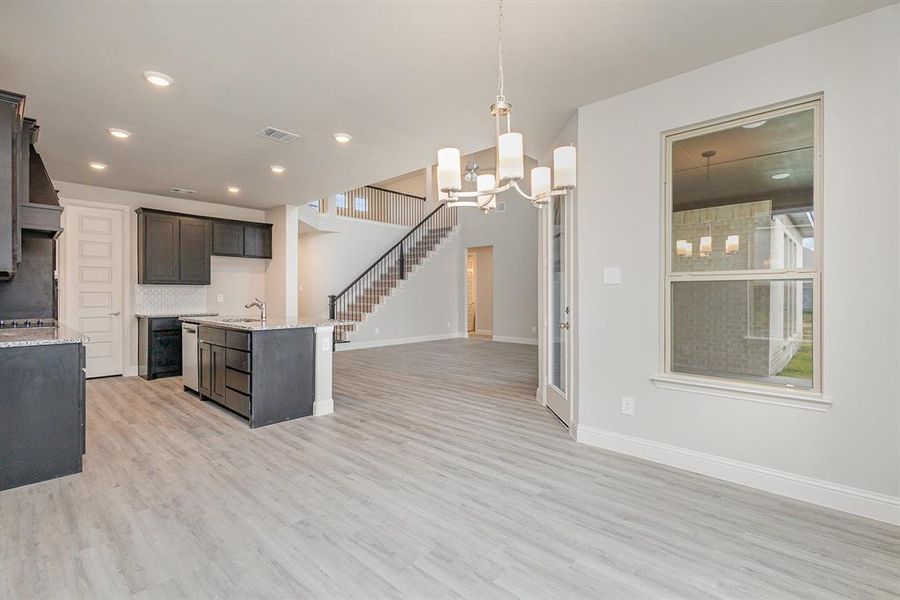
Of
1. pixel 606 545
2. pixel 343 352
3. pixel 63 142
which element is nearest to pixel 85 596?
pixel 606 545

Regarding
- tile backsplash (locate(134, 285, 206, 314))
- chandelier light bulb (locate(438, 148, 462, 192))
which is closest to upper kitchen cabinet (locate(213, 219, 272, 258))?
tile backsplash (locate(134, 285, 206, 314))

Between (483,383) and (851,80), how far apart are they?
446 centimetres

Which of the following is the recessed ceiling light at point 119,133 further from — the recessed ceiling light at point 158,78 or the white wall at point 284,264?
the white wall at point 284,264

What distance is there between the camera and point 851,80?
243cm

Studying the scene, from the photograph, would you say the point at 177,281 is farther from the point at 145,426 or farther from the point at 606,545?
the point at 606,545

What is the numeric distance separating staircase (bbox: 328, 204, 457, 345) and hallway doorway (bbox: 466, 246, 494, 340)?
63.6 inches

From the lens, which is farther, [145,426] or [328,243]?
[328,243]

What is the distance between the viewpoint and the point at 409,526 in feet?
7.50

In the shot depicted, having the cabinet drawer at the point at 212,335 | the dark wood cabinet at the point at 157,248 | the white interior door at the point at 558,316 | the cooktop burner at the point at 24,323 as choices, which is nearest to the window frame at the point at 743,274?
the white interior door at the point at 558,316

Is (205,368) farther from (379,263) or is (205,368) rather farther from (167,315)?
(379,263)

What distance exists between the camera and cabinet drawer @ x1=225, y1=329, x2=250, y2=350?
4.04 meters

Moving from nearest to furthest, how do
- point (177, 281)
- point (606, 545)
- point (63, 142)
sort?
point (606, 545) < point (63, 142) < point (177, 281)

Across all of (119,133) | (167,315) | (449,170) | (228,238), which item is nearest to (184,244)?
(228,238)

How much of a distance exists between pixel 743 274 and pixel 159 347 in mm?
6837
